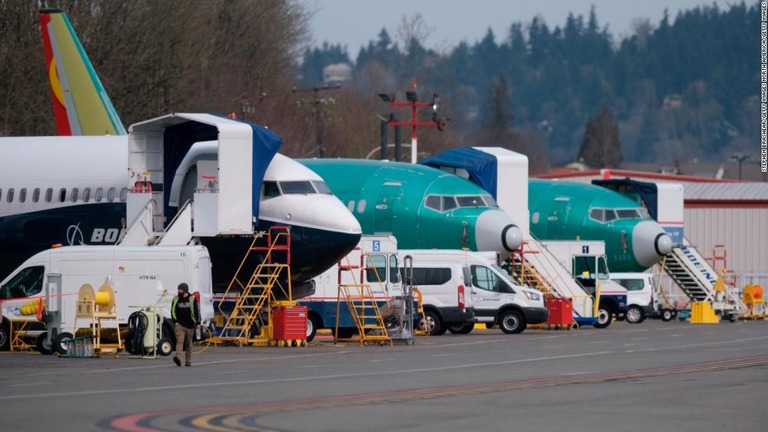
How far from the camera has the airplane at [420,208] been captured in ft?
143

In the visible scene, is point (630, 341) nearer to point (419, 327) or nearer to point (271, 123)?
point (419, 327)

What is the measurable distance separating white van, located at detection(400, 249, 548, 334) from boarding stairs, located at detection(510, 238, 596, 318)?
3.91 metres

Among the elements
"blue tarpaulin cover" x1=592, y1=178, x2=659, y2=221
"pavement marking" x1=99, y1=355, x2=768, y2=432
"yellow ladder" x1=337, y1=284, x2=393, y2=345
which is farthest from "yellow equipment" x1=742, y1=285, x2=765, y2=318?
"pavement marking" x1=99, y1=355, x2=768, y2=432

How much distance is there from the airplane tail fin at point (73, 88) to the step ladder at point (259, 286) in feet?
45.1

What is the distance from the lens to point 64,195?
38.0 meters

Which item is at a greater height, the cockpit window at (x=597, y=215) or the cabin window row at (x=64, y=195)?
the cockpit window at (x=597, y=215)

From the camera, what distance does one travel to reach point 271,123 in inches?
3418

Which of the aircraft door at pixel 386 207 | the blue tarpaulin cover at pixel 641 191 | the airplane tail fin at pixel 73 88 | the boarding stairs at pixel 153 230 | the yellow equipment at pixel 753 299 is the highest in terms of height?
the airplane tail fin at pixel 73 88

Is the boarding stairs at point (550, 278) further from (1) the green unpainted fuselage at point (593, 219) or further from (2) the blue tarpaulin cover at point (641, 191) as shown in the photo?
(2) the blue tarpaulin cover at point (641, 191)

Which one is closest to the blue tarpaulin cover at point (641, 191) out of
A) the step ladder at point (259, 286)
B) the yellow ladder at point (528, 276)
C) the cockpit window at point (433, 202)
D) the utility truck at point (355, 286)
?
the yellow ladder at point (528, 276)

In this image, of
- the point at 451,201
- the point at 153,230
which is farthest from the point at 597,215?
the point at 153,230

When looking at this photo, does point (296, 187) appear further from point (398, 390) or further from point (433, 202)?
point (398, 390)

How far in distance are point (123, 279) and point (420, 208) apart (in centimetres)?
1394

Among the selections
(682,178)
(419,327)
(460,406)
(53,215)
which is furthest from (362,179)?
(682,178)
